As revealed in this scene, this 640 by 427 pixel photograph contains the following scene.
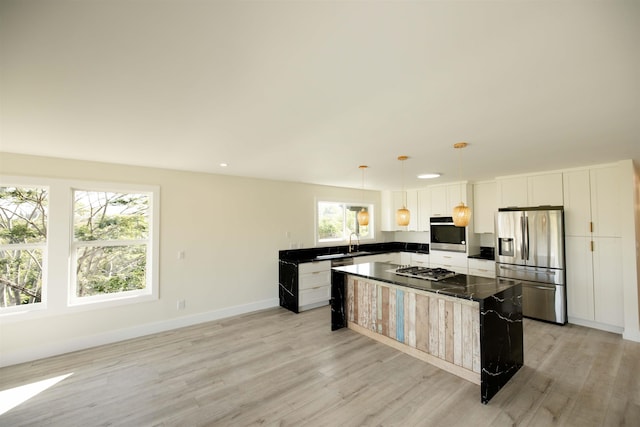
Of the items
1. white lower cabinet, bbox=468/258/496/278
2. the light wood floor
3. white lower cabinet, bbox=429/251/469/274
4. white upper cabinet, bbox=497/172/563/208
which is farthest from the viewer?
white lower cabinet, bbox=429/251/469/274

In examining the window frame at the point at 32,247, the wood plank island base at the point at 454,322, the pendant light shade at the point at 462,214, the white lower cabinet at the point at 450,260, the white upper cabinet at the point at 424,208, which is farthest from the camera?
the white upper cabinet at the point at 424,208

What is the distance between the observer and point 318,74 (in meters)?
1.46

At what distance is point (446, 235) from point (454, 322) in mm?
3186

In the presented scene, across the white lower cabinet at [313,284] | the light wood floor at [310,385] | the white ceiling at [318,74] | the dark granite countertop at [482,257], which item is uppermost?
the white ceiling at [318,74]

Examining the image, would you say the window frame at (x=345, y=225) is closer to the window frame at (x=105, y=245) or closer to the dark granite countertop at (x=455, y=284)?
Result: the dark granite countertop at (x=455, y=284)

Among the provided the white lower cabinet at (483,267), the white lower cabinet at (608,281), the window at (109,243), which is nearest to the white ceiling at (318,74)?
the window at (109,243)

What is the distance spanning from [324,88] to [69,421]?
3.17 meters

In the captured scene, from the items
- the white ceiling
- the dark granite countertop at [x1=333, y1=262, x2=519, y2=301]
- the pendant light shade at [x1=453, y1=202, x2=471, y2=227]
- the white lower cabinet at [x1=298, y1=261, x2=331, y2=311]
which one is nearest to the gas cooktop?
the dark granite countertop at [x1=333, y1=262, x2=519, y2=301]

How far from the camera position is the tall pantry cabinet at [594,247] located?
3.68 m

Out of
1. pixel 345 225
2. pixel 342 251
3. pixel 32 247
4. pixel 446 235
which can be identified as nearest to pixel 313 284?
pixel 342 251

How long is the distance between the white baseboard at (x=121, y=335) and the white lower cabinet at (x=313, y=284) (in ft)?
2.33

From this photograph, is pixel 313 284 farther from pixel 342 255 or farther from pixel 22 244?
pixel 22 244

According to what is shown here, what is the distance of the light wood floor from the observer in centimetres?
215

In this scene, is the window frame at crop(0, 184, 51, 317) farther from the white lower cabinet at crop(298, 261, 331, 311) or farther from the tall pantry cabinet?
the tall pantry cabinet
